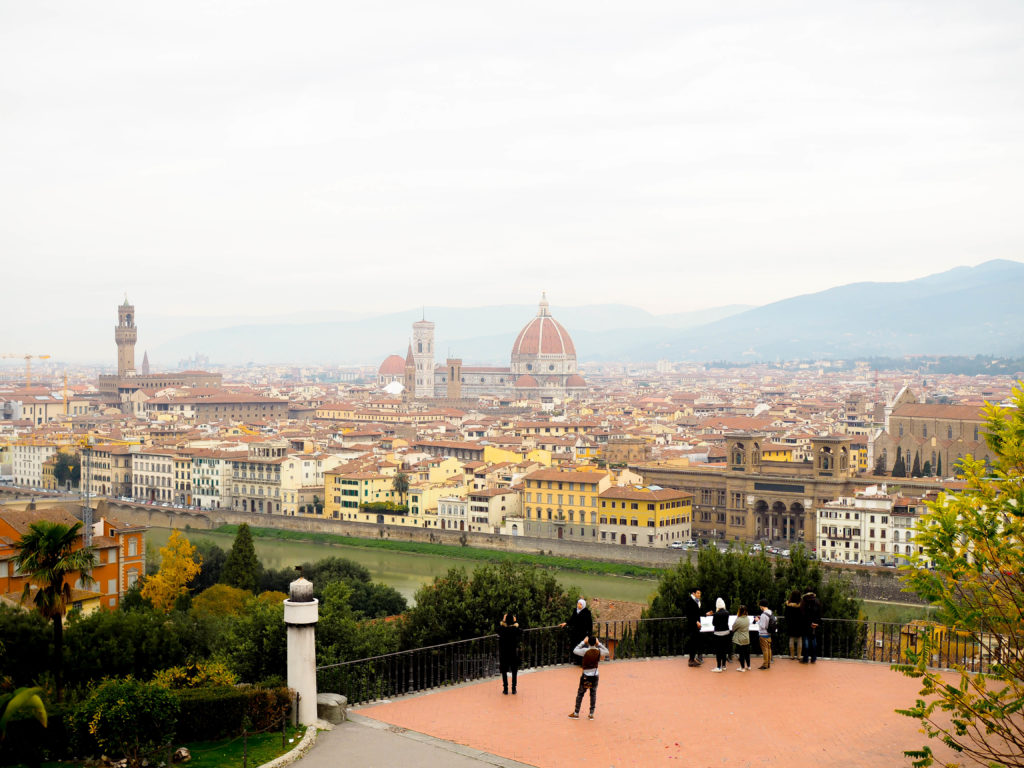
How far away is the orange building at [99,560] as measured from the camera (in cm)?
1972

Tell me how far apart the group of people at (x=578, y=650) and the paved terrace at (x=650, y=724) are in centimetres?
13

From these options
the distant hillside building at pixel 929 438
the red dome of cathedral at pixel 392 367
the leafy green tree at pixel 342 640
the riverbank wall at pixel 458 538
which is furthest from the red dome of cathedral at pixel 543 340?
the leafy green tree at pixel 342 640

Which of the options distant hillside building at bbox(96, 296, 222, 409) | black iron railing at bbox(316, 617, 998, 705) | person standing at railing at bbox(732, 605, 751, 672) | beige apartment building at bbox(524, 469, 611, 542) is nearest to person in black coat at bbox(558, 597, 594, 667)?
black iron railing at bbox(316, 617, 998, 705)

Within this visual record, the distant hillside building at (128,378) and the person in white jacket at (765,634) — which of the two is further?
the distant hillside building at (128,378)

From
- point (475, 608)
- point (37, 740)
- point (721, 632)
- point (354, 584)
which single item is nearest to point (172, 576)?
point (354, 584)

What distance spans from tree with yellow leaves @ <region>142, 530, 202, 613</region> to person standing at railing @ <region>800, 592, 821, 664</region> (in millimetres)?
14459

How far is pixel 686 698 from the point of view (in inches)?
339

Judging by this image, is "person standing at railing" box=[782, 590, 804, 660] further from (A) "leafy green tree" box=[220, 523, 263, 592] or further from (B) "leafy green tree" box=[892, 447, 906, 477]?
(B) "leafy green tree" box=[892, 447, 906, 477]

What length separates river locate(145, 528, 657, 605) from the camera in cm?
3030

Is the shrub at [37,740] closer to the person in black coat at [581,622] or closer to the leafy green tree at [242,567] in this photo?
the person in black coat at [581,622]

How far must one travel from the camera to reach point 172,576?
958 inches

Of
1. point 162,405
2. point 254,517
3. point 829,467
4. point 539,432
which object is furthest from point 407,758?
point 162,405

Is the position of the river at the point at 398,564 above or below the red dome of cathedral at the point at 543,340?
below

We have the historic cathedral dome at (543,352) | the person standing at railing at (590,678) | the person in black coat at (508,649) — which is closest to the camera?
the person standing at railing at (590,678)
